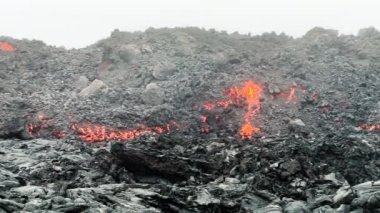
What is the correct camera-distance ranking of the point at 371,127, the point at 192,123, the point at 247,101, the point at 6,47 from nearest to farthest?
the point at 371,127 → the point at 192,123 → the point at 247,101 → the point at 6,47

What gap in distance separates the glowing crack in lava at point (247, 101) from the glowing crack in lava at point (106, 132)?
497 cm

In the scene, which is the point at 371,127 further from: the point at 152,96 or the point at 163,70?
the point at 163,70

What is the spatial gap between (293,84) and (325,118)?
542 cm

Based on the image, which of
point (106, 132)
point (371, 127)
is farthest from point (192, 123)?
point (371, 127)

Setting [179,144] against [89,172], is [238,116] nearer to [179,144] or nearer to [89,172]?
[179,144]

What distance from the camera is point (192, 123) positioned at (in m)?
32.8

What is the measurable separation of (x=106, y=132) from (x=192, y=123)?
5728 millimetres

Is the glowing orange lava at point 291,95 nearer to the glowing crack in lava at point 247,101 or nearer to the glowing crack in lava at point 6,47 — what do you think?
the glowing crack in lava at point 247,101

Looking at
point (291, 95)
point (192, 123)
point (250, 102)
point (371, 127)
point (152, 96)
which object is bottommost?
point (371, 127)

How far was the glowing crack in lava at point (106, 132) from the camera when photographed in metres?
28.7

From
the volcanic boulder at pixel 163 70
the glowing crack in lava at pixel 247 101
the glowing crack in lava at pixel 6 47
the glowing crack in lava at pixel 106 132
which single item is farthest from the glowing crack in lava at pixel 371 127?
the glowing crack in lava at pixel 6 47

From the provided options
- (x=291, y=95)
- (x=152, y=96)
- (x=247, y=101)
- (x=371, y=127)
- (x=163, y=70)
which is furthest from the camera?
(x=163, y=70)

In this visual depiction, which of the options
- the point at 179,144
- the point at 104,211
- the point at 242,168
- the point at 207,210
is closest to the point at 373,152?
the point at 242,168

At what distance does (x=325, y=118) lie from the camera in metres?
34.5
